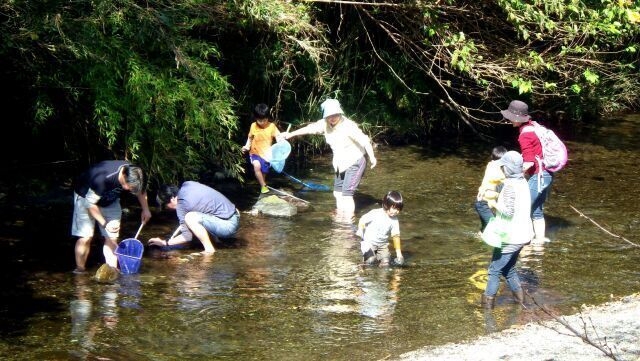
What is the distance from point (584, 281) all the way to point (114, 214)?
487 centimetres

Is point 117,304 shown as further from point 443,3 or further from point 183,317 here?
point 443,3

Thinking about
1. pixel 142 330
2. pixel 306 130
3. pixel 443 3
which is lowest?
pixel 142 330

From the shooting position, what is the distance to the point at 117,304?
8352 millimetres

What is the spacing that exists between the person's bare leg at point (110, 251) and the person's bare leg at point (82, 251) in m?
0.18

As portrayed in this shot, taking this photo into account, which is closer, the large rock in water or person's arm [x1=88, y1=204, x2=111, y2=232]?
person's arm [x1=88, y1=204, x2=111, y2=232]

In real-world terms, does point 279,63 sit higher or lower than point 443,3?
lower

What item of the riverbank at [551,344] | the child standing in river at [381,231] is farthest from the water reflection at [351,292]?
the riverbank at [551,344]

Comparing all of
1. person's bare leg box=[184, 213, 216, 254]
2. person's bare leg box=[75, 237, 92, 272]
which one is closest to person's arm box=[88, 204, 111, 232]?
person's bare leg box=[75, 237, 92, 272]

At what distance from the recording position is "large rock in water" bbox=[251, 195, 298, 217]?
465 inches

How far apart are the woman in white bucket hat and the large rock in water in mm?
638

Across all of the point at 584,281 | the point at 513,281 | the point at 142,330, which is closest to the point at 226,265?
the point at 142,330

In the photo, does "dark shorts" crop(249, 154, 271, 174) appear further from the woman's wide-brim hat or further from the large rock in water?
the woman's wide-brim hat

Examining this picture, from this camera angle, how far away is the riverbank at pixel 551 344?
681 centimetres

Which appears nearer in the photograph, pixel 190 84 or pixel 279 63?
pixel 190 84
